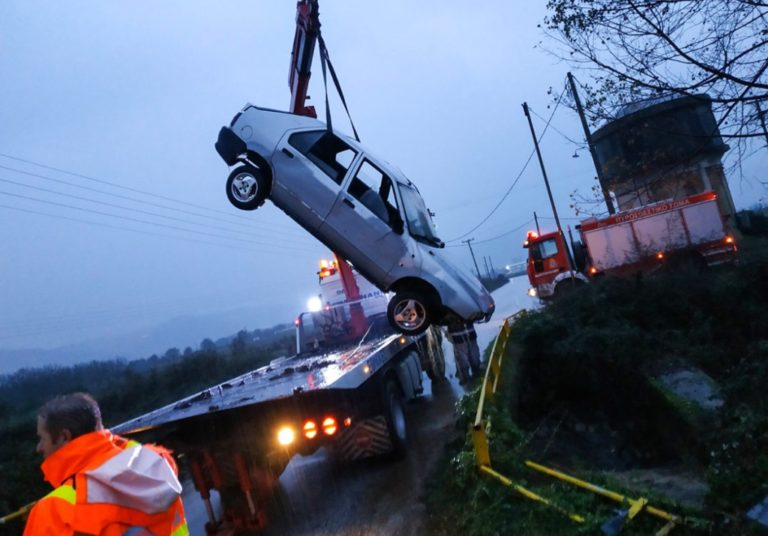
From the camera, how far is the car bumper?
6922mm

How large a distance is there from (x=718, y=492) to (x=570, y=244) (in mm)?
15076

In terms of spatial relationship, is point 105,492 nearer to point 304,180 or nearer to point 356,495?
point 356,495

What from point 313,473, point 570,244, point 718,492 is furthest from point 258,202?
point 570,244

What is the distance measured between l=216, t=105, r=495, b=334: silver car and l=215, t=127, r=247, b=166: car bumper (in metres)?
0.01

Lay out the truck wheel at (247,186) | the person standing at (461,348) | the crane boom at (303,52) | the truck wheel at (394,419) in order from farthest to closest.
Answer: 1. the person standing at (461,348)
2. the crane boom at (303,52)
3. the truck wheel at (247,186)
4. the truck wheel at (394,419)

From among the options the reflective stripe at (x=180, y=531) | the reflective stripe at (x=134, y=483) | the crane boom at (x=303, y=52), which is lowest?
the reflective stripe at (x=180, y=531)

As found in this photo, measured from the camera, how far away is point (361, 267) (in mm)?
7418

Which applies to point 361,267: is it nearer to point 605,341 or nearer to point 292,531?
point 292,531

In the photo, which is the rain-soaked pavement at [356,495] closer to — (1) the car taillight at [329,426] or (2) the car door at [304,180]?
(1) the car taillight at [329,426]

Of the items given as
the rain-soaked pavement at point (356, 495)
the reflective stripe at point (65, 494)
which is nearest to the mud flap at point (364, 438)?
the rain-soaked pavement at point (356, 495)

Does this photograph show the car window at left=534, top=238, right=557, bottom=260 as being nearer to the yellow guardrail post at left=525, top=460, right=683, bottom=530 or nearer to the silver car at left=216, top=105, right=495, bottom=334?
the silver car at left=216, top=105, right=495, bottom=334

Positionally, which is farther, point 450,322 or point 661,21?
point 450,322

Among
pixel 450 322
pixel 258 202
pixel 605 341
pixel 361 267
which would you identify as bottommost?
pixel 605 341

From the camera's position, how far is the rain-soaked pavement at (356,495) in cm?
531
